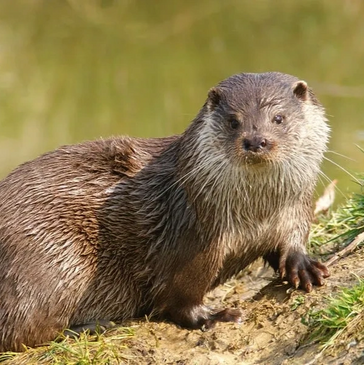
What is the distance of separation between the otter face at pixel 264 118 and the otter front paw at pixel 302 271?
0.55 meters

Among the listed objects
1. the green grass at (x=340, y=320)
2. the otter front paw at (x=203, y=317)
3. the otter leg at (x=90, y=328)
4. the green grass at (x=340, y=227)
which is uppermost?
the green grass at (x=340, y=227)

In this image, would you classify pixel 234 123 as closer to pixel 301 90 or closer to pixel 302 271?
pixel 301 90

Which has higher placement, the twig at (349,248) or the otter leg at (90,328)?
the twig at (349,248)

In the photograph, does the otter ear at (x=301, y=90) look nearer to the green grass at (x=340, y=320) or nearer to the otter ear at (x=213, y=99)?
the otter ear at (x=213, y=99)

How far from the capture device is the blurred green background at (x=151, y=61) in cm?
1081

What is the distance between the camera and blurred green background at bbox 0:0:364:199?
35.5 ft

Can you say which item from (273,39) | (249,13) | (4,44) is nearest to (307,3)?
(249,13)

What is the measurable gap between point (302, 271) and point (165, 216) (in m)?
0.74

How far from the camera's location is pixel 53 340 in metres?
4.24

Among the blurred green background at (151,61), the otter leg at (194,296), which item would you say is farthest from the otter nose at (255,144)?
the blurred green background at (151,61)

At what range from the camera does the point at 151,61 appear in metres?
14.9

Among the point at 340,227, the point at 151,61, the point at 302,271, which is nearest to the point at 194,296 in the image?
the point at 302,271

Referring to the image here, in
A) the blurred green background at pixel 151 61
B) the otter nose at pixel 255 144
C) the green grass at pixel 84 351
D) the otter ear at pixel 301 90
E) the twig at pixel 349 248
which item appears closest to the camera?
the otter nose at pixel 255 144

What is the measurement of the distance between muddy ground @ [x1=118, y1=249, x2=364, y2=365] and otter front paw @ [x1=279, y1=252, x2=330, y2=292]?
42 millimetres
